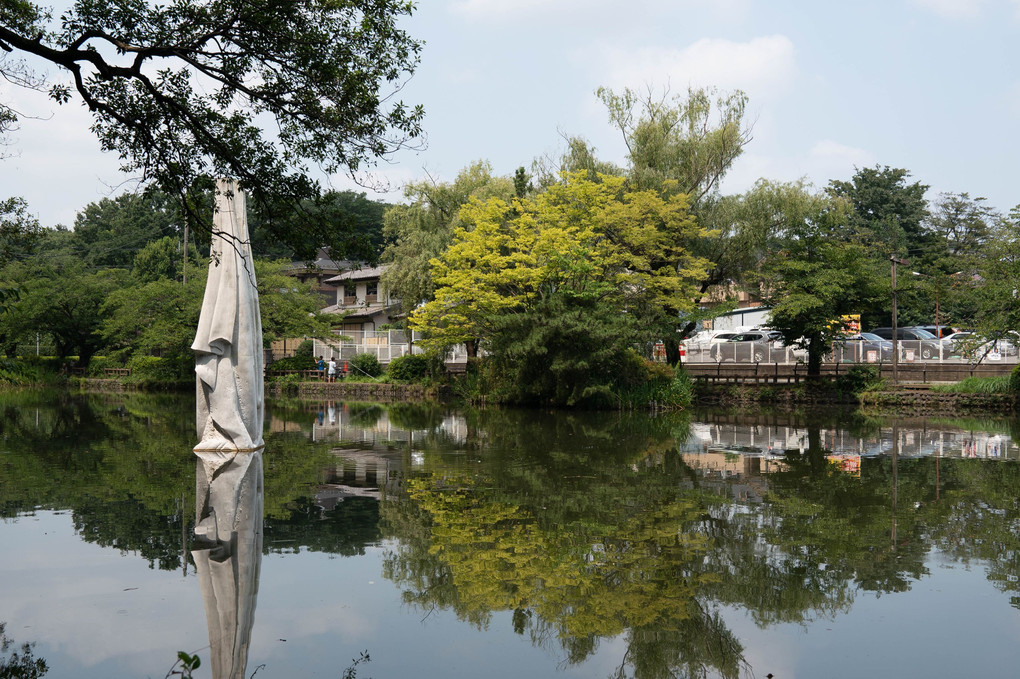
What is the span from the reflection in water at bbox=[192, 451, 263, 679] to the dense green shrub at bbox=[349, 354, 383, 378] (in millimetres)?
30126

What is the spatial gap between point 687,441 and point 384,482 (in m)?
8.71

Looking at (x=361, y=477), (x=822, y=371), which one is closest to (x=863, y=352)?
(x=822, y=371)

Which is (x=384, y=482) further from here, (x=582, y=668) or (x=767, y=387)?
(x=767, y=387)

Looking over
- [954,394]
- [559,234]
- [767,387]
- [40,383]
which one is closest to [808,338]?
[767,387]

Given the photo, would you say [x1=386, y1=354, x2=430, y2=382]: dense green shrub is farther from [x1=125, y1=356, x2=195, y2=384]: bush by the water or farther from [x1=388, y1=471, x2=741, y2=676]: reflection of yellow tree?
[x1=388, y1=471, x2=741, y2=676]: reflection of yellow tree

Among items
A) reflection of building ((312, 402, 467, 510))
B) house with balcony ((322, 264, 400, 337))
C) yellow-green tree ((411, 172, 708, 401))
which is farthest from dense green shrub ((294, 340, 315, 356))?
reflection of building ((312, 402, 467, 510))

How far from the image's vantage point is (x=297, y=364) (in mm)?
45969

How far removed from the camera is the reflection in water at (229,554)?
563cm

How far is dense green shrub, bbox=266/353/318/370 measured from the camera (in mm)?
45781

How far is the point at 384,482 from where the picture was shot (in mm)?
12531

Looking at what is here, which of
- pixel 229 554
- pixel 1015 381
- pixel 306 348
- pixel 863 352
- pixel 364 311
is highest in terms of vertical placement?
pixel 364 311

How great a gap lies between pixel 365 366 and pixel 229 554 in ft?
119

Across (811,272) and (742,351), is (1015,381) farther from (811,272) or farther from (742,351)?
(742,351)

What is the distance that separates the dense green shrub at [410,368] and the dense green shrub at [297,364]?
23.5ft
